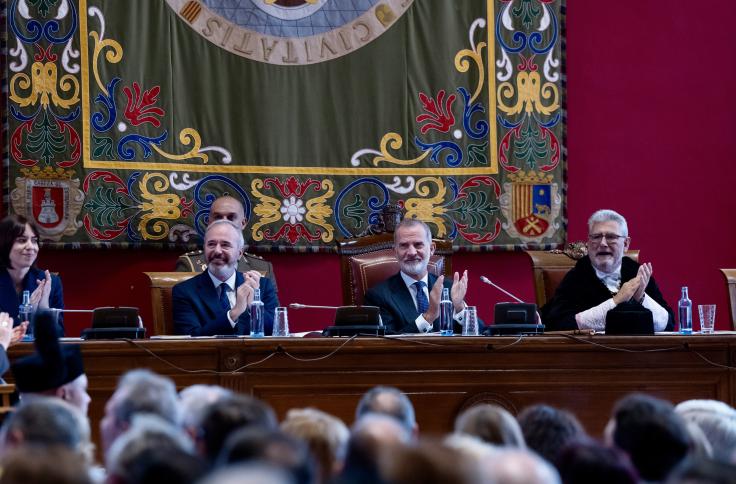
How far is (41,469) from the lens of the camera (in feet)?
4.78

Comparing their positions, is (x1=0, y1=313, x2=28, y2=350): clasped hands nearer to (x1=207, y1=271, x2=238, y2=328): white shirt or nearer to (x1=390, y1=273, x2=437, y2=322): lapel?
(x1=207, y1=271, x2=238, y2=328): white shirt

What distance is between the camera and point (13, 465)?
1479mm

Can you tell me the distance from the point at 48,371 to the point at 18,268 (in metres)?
2.35

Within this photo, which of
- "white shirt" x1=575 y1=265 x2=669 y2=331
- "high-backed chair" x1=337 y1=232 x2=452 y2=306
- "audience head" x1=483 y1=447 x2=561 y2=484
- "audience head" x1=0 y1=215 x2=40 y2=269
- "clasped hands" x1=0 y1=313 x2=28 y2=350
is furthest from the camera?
"high-backed chair" x1=337 y1=232 x2=452 y2=306

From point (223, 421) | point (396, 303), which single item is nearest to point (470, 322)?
point (396, 303)

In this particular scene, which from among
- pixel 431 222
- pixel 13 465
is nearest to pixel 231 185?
pixel 431 222

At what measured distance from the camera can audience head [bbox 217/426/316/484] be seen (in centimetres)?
153

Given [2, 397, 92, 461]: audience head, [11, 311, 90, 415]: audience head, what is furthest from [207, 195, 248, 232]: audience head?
[2, 397, 92, 461]: audience head

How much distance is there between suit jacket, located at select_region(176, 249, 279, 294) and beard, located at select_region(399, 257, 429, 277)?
2.12ft

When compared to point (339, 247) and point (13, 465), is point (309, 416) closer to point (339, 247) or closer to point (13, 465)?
point (13, 465)

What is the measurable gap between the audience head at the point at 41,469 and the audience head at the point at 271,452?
207mm

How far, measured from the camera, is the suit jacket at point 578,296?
5219 millimetres

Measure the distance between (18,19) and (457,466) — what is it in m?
4.77

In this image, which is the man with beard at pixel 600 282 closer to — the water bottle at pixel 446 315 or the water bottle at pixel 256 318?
the water bottle at pixel 446 315
